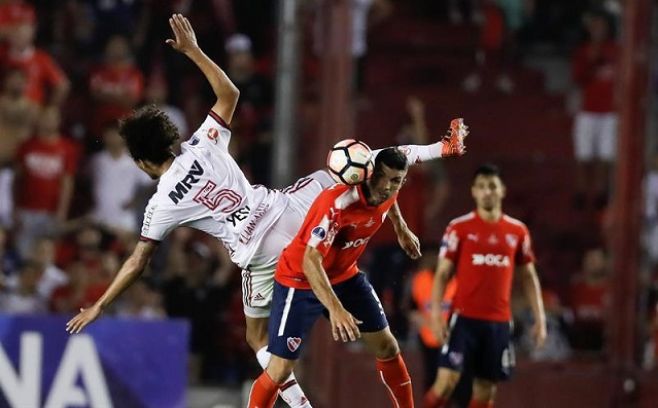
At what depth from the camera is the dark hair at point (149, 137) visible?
880 centimetres

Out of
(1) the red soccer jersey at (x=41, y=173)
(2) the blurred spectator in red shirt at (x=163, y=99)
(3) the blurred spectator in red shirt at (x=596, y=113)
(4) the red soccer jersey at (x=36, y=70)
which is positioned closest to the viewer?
(3) the blurred spectator in red shirt at (x=596, y=113)

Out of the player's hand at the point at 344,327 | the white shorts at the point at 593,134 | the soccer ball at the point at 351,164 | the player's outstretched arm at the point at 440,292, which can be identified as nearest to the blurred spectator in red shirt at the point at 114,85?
the white shorts at the point at 593,134

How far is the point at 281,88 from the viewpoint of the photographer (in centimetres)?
1326

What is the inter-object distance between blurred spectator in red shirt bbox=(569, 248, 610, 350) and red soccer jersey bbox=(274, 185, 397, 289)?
4.99m

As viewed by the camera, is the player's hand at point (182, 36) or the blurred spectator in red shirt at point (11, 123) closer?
the player's hand at point (182, 36)

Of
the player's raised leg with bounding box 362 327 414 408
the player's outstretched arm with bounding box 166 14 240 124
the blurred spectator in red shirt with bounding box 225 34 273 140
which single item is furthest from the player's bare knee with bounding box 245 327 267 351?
the blurred spectator in red shirt with bounding box 225 34 273 140

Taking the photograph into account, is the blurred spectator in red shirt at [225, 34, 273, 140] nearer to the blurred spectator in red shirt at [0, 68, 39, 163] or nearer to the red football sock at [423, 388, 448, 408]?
the blurred spectator in red shirt at [0, 68, 39, 163]

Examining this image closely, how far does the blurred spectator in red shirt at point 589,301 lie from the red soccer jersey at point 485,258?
2.89 m

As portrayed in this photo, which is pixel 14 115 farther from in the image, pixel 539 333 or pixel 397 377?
pixel 397 377

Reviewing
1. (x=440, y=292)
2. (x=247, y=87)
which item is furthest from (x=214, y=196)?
(x=247, y=87)

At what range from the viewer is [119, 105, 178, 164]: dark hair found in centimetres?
880

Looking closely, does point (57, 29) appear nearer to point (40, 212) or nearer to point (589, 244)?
point (40, 212)

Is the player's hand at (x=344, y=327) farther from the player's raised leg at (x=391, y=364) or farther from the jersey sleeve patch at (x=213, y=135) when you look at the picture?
the jersey sleeve patch at (x=213, y=135)

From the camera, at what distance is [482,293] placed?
35.4 ft
